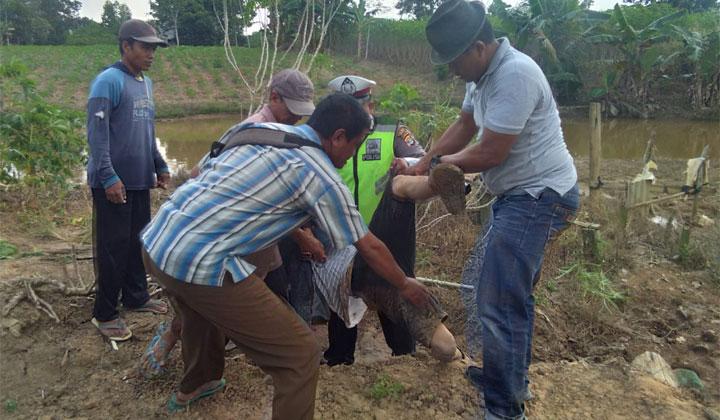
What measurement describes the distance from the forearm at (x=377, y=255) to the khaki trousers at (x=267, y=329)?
38 centimetres

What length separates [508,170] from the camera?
2381 mm

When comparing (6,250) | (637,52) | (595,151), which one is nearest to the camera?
(6,250)

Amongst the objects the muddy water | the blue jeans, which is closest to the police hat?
the blue jeans

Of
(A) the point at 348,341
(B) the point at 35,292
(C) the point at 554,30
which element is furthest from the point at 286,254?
(C) the point at 554,30

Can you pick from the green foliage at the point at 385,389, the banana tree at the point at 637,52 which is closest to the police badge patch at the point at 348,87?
the green foliage at the point at 385,389

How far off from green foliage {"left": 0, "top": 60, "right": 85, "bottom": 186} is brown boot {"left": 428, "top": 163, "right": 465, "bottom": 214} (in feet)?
15.1

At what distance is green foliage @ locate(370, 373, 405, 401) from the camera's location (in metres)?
2.81

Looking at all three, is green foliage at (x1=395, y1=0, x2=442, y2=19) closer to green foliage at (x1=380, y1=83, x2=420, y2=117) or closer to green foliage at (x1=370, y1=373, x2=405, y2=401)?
green foliage at (x1=380, y1=83, x2=420, y2=117)

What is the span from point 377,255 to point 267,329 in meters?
0.50

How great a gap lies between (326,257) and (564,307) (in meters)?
2.31

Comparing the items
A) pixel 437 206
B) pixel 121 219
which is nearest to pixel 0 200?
pixel 121 219

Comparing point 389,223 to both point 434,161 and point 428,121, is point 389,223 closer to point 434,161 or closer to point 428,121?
point 434,161

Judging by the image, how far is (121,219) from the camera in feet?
11.3

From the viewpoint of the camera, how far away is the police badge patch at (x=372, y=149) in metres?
2.93
